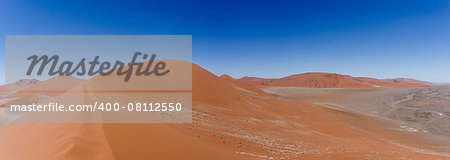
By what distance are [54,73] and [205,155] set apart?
14295mm

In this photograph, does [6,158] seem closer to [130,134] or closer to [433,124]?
[130,134]

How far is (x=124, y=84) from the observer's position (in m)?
17.3

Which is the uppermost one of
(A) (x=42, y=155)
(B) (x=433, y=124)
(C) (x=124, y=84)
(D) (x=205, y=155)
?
(C) (x=124, y=84)

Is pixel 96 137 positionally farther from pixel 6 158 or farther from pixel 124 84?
pixel 124 84

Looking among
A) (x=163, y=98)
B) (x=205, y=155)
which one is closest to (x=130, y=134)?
(x=205, y=155)

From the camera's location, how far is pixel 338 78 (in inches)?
3570

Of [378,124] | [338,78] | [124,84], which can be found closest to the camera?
[124,84]

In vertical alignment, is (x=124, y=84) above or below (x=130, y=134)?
above

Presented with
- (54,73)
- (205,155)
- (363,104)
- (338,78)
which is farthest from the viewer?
(338,78)

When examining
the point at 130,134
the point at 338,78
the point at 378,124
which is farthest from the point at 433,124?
the point at 338,78

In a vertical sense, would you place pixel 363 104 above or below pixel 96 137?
below

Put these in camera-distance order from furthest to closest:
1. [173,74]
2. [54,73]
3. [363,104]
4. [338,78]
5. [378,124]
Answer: [338,78], [363,104], [378,124], [173,74], [54,73]

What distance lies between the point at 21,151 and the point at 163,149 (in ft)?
12.4

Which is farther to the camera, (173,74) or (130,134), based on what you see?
(173,74)
